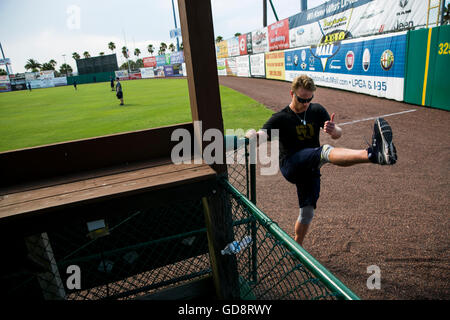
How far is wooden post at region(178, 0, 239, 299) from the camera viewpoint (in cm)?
200

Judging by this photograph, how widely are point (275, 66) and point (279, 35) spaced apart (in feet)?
12.1

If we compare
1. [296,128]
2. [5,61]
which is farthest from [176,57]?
[296,128]

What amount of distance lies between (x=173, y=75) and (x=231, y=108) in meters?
50.8

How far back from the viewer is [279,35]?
26406mm

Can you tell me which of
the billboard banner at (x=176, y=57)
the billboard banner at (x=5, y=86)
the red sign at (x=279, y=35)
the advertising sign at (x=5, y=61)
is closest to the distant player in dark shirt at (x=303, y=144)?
the red sign at (x=279, y=35)

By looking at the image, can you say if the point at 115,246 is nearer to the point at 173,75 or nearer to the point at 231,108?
the point at 231,108

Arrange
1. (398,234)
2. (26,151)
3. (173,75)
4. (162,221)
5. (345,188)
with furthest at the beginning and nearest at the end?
(173,75) < (345,188) < (398,234) < (162,221) < (26,151)

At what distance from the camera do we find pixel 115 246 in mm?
2605

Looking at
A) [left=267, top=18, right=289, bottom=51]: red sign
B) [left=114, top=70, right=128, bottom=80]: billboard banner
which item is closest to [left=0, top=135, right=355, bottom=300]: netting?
[left=267, top=18, right=289, bottom=51]: red sign

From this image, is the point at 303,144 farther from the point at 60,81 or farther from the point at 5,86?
the point at 5,86

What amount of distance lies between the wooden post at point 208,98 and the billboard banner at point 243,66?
3096 cm

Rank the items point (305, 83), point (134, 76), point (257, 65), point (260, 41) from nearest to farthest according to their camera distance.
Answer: point (305, 83), point (257, 65), point (260, 41), point (134, 76)

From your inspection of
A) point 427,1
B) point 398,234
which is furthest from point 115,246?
point 427,1

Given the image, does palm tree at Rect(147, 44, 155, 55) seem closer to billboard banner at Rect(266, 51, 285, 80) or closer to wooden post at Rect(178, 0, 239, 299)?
billboard banner at Rect(266, 51, 285, 80)
